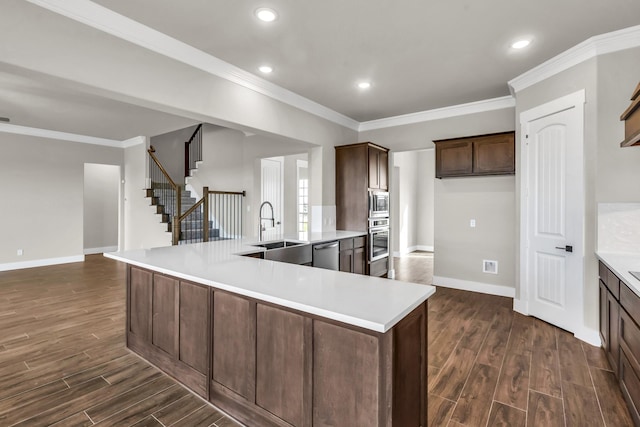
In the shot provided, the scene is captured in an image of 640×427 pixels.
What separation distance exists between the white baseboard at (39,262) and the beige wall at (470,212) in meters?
7.34

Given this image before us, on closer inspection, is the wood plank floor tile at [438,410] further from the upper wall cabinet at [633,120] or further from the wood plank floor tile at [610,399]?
the upper wall cabinet at [633,120]

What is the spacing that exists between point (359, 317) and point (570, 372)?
234 centimetres

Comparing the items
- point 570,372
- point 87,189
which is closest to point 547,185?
point 570,372

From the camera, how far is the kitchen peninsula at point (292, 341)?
1.40 metres

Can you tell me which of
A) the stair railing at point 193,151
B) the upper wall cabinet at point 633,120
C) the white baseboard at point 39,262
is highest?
the stair railing at point 193,151

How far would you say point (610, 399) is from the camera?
85.0 inches

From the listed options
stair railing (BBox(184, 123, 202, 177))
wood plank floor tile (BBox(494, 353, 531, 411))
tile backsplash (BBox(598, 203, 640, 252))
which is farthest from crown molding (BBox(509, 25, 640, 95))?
stair railing (BBox(184, 123, 202, 177))

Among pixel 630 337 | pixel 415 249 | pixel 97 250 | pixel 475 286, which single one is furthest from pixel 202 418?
pixel 97 250

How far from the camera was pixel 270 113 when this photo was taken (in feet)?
13.5

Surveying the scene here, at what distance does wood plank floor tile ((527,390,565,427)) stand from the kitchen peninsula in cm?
82

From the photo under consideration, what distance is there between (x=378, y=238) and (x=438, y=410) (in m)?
3.43

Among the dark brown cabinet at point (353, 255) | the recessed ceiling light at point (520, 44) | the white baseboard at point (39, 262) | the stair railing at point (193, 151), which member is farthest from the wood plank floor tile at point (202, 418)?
the white baseboard at point (39, 262)

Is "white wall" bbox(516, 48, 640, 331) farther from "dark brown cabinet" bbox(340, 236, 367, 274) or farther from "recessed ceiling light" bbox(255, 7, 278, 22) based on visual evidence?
"recessed ceiling light" bbox(255, 7, 278, 22)

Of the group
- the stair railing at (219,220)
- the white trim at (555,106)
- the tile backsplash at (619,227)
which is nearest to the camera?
the tile backsplash at (619,227)
